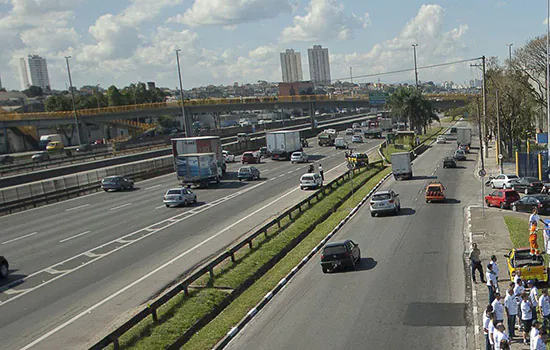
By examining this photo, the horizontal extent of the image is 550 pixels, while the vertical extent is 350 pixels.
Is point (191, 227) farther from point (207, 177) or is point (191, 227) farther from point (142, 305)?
point (207, 177)

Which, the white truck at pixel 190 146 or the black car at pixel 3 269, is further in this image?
the white truck at pixel 190 146

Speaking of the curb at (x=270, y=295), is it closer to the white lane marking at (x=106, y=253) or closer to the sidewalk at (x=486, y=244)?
the sidewalk at (x=486, y=244)

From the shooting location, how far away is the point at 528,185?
144 ft

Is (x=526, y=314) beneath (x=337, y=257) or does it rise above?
above

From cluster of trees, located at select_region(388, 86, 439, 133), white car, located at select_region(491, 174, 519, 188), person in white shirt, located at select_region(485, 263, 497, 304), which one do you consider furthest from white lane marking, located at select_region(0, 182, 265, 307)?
cluster of trees, located at select_region(388, 86, 439, 133)

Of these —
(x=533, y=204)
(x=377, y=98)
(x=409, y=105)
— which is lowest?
(x=533, y=204)

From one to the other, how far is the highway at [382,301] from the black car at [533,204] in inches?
239

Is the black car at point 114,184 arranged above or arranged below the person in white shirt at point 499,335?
below

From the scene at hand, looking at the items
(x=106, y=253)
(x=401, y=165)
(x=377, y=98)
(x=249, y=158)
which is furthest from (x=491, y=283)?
(x=377, y=98)

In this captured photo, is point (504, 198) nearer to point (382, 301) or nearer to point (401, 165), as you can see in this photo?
point (401, 165)

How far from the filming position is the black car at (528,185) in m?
43.5

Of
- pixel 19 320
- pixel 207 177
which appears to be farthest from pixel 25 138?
pixel 19 320

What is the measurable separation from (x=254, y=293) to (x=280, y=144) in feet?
197

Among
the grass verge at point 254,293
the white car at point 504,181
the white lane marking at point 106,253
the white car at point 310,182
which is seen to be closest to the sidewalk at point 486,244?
the white car at point 504,181
